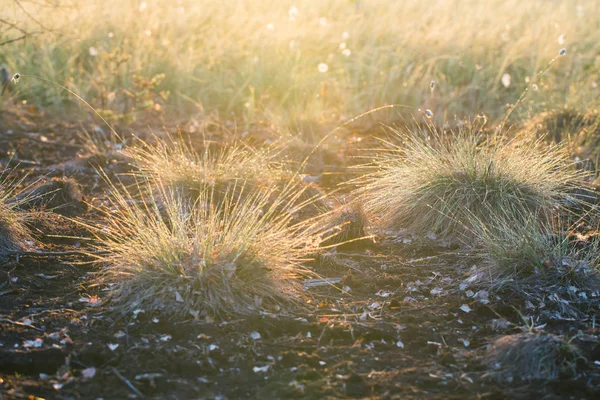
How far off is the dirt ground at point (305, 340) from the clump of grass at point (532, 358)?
0.11 ft

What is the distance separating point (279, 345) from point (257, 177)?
7.08 ft

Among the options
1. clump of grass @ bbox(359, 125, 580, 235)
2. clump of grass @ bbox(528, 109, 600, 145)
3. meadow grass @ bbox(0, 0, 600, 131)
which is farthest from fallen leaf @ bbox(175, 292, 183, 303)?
clump of grass @ bbox(528, 109, 600, 145)

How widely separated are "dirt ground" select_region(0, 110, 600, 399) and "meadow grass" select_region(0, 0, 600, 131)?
3.08 metres

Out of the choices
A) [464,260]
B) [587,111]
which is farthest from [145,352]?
[587,111]

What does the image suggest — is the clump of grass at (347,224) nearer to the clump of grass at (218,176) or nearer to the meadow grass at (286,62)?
the clump of grass at (218,176)

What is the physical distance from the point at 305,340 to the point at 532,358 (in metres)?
1.04

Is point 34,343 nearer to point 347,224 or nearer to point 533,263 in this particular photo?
point 347,224

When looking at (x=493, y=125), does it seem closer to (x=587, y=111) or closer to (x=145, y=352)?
(x=587, y=111)

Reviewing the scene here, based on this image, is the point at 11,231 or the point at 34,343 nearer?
the point at 34,343

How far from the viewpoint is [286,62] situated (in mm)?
8352

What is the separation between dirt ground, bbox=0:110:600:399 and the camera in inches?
109

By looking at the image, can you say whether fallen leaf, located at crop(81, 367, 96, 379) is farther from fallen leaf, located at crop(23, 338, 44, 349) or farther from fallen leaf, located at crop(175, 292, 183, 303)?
fallen leaf, located at crop(175, 292, 183, 303)

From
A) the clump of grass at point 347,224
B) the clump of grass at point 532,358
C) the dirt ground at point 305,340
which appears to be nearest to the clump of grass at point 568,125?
the clump of grass at point 347,224

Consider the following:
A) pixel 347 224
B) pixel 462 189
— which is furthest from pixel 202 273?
pixel 462 189
